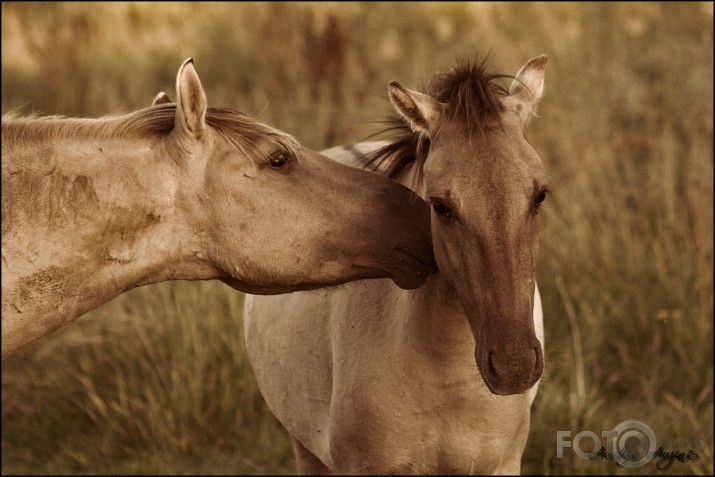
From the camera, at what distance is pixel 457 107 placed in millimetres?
2965

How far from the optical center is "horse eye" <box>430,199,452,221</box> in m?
2.84

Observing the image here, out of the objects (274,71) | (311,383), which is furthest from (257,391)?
(274,71)

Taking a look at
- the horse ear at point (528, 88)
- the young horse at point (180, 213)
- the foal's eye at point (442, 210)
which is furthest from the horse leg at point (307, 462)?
the horse ear at point (528, 88)

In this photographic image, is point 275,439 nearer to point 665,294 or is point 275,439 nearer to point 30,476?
point 30,476

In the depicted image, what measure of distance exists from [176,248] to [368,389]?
→ 886 millimetres

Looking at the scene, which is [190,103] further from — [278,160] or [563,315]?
[563,315]

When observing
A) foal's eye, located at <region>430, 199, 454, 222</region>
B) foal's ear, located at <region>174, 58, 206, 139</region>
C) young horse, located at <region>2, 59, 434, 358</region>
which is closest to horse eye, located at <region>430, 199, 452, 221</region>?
foal's eye, located at <region>430, 199, 454, 222</region>

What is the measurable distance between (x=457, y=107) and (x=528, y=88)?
1.28ft

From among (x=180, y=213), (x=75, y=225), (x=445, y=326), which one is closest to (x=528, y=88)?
(x=445, y=326)

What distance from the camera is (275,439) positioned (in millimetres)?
5793

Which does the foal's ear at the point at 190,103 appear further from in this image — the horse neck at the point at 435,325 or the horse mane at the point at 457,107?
the horse neck at the point at 435,325

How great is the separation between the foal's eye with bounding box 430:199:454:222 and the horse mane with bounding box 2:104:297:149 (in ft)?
2.04

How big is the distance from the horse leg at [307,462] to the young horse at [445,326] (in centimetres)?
37

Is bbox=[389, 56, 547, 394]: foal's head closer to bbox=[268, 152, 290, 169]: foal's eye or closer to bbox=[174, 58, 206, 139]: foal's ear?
bbox=[268, 152, 290, 169]: foal's eye
